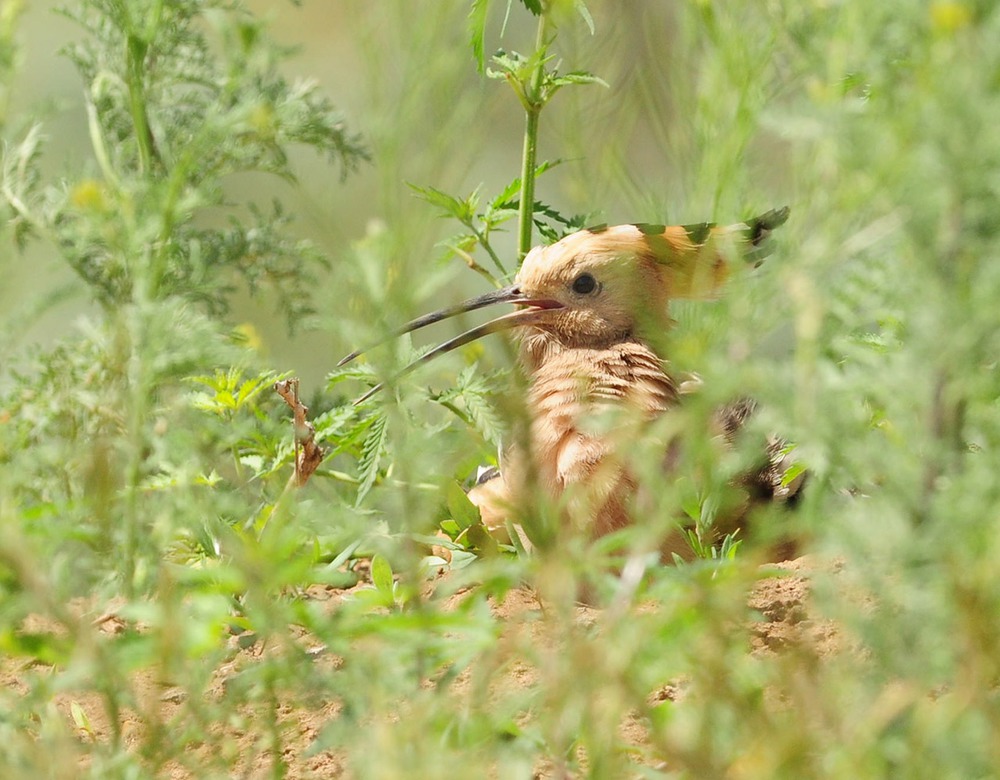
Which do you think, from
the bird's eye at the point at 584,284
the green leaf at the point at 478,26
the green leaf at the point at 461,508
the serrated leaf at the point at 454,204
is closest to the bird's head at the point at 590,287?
the bird's eye at the point at 584,284

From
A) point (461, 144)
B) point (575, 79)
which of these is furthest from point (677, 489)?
point (575, 79)

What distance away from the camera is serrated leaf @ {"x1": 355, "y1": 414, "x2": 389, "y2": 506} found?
80.0 inches

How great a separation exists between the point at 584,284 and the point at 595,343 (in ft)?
0.46

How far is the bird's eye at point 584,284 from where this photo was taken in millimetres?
2836

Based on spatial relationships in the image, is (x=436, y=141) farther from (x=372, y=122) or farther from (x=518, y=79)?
(x=518, y=79)

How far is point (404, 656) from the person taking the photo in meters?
1.17

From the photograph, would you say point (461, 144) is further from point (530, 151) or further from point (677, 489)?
point (530, 151)

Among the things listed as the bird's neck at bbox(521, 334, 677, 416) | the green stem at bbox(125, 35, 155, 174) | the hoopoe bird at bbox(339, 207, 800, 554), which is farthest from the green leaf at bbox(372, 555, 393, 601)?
the green stem at bbox(125, 35, 155, 174)

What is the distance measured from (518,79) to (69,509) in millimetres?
1418

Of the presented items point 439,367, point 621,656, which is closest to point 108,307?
point 439,367

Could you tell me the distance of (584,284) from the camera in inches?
112

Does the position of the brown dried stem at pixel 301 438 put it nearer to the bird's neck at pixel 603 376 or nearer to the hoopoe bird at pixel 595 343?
the hoopoe bird at pixel 595 343

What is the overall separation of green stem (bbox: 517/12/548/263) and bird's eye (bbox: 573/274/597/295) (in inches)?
6.1

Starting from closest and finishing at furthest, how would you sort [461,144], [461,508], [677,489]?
[677,489] < [461,144] < [461,508]
